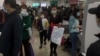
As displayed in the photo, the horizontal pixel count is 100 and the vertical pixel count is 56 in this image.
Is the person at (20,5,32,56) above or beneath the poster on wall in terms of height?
beneath

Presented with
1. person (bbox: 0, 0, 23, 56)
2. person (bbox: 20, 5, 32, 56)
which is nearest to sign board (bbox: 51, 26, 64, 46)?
person (bbox: 20, 5, 32, 56)

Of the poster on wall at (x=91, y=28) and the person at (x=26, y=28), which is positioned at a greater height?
the poster on wall at (x=91, y=28)

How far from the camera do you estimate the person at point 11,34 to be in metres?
3.71

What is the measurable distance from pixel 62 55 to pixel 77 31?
1.77 metres

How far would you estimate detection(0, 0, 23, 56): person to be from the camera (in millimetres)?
3711

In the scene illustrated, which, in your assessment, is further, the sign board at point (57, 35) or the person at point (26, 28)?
the sign board at point (57, 35)

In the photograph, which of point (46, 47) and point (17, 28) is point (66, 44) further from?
point (17, 28)

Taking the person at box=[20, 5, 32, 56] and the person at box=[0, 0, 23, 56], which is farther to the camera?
the person at box=[20, 5, 32, 56]

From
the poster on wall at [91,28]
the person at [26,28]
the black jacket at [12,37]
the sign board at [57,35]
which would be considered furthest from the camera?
the sign board at [57,35]

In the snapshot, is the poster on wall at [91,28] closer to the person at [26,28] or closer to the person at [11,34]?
the person at [11,34]

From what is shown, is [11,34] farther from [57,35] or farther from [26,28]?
[57,35]

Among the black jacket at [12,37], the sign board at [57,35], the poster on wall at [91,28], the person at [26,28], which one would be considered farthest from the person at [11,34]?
the sign board at [57,35]

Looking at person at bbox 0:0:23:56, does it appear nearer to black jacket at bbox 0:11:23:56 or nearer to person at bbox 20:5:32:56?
black jacket at bbox 0:11:23:56

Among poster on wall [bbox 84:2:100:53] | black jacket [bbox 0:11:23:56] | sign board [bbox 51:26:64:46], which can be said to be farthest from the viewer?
sign board [bbox 51:26:64:46]
